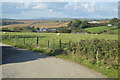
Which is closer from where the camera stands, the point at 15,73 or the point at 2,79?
the point at 2,79

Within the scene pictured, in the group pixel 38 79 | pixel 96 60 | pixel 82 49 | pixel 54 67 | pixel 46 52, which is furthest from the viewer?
pixel 46 52

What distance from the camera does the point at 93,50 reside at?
1412 centimetres

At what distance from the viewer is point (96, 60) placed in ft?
43.8

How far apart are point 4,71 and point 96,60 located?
580 centimetres

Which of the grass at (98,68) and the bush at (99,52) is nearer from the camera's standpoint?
the grass at (98,68)

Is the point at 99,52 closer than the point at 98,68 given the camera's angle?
No

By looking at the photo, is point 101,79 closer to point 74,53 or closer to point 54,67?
point 54,67

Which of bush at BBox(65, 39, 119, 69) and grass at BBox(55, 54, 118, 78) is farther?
bush at BBox(65, 39, 119, 69)

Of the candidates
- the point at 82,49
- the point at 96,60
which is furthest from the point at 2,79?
the point at 82,49

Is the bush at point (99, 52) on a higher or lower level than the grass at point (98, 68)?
higher

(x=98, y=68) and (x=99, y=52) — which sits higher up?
(x=99, y=52)

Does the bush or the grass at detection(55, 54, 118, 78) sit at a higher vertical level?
the bush

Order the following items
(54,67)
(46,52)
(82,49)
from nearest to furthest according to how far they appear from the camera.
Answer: (54,67) < (82,49) < (46,52)

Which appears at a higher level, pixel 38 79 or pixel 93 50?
pixel 93 50
